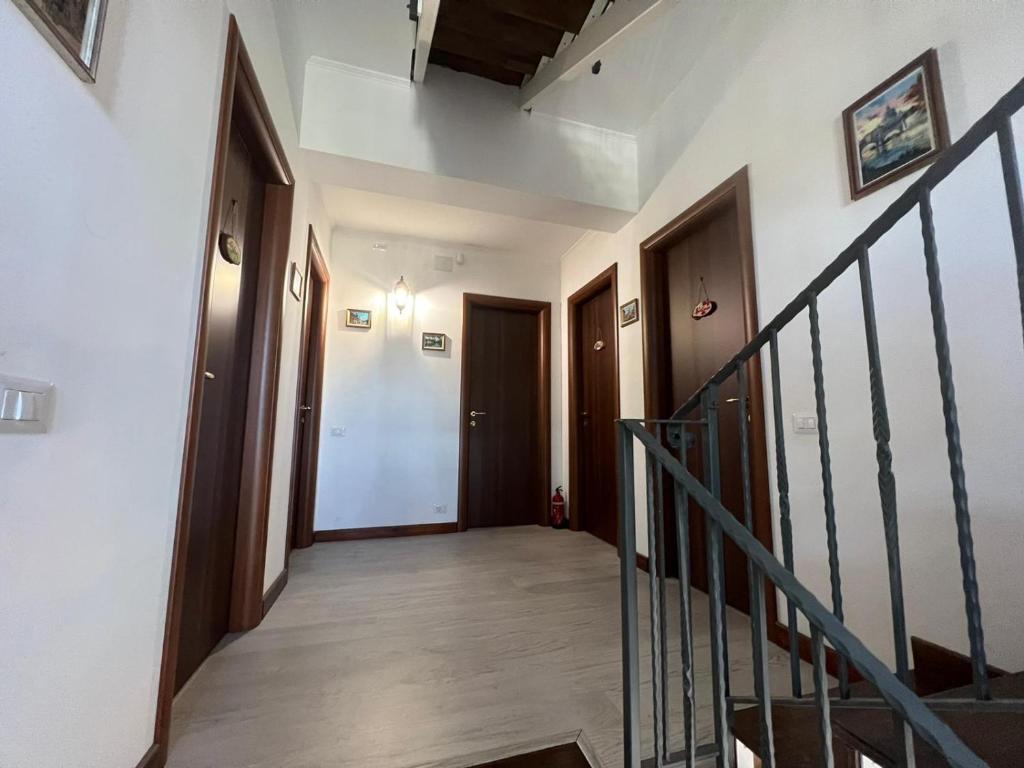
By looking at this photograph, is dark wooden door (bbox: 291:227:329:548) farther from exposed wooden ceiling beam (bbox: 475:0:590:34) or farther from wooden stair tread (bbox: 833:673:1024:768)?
wooden stair tread (bbox: 833:673:1024:768)

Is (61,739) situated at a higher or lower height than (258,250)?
lower

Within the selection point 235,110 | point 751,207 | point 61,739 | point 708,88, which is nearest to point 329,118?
point 235,110

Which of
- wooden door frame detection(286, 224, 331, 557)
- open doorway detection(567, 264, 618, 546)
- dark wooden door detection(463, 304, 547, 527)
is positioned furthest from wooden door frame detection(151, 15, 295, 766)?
open doorway detection(567, 264, 618, 546)

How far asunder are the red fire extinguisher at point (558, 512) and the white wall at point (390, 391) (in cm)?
21

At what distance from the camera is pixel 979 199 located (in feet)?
3.93

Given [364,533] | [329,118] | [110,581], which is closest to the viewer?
[110,581]

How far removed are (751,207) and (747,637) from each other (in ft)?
6.67

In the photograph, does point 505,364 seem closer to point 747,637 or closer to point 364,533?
point 364,533

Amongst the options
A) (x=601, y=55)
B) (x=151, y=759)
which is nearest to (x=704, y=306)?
(x=601, y=55)

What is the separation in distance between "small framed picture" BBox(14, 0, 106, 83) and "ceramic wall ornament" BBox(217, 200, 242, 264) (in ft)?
2.57

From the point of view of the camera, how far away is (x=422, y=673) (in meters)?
1.49

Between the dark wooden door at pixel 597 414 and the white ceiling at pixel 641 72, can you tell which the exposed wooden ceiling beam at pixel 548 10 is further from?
the dark wooden door at pixel 597 414

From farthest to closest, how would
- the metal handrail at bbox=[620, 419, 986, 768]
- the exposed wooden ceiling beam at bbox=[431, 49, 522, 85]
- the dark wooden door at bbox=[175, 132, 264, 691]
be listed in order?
the exposed wooden ceiling beam at bbox=[431, 49, 522, 85] → the dark wooden door at bbox=[175, 132, 264, 691] → the metal handrail at bbox=[620, 419, 986, 768]

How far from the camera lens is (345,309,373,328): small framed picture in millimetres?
3443
